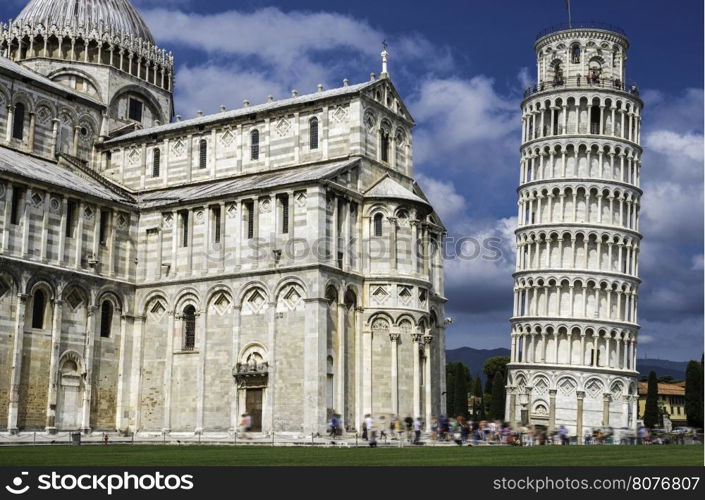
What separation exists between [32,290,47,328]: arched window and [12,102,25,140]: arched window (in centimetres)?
1150

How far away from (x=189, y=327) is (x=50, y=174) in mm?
10832

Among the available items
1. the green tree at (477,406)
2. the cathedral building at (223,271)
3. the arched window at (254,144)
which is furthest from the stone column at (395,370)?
the green tree at (477,406)

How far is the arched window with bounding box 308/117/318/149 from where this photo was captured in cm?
5547

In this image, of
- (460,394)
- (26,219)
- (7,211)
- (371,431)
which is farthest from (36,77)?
(460,394)

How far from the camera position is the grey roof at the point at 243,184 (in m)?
51.5

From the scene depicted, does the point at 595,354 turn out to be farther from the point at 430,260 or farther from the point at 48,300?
the point at 48,300

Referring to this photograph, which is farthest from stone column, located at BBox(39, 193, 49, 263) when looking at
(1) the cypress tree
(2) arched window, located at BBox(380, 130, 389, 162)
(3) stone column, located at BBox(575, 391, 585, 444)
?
(1) the cypress tree

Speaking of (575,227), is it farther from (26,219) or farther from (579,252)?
(26,219)

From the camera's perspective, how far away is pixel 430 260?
193 feet

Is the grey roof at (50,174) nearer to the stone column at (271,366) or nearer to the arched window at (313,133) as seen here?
the arched window at (313,133)

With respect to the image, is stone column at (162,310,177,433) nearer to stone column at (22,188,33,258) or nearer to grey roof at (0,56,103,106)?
stone column at (22,188,33,258)

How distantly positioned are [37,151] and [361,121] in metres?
18.9

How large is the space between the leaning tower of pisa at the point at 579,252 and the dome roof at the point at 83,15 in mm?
38545
